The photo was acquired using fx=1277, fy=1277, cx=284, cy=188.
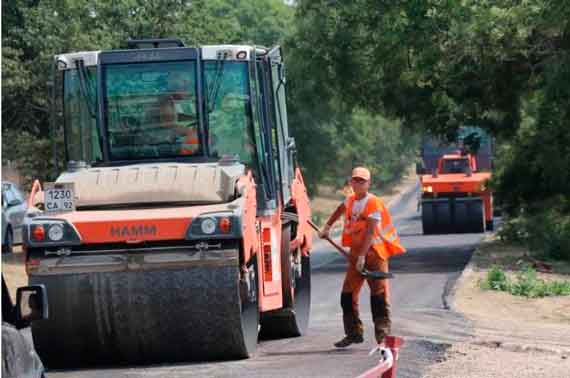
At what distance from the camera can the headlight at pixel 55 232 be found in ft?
35.9

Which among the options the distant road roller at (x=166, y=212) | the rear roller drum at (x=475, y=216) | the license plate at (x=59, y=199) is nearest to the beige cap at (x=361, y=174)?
the distant road roller at (x=166, y=212)

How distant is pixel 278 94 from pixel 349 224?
1.82 metres

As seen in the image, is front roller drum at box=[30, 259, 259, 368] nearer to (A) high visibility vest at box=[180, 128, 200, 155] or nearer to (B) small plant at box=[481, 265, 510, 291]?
(A) high visibility vest at box=[180, 128, 200, 155]

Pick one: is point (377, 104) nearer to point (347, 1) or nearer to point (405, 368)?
point (347, 1)

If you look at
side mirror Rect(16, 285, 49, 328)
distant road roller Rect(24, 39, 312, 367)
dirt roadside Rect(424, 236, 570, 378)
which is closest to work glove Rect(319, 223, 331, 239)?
distant road roller Rect(24, 39, 312, 367)

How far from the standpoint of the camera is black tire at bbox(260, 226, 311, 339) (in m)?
12.8

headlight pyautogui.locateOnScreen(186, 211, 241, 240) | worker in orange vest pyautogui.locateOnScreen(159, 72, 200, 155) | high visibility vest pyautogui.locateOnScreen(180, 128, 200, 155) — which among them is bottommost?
headlight pyautogui.locateOnScreen(186, 211, 241, 240)

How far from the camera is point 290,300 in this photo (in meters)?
12.9

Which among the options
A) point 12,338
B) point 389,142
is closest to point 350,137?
point 389,142

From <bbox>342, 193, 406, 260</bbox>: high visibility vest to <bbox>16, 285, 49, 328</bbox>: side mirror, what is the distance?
623cm

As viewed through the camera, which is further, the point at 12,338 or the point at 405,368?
the point at 405,368

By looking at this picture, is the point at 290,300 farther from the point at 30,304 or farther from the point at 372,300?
the point at 30,304

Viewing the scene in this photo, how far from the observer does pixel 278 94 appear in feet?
43.7

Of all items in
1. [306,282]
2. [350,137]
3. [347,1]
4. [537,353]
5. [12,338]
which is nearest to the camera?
[12,338]
